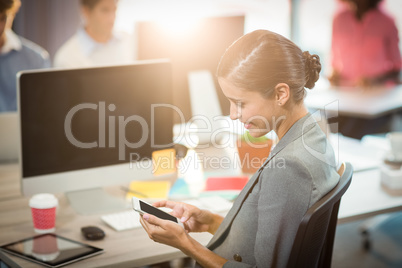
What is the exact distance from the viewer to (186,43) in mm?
2525

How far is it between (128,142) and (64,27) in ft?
9.21

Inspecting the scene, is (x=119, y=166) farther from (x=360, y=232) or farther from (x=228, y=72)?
(x=360, y=232)

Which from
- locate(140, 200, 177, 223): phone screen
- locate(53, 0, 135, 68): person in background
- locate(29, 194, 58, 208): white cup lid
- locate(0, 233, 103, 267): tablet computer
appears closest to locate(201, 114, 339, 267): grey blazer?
locate(140, 200, 177, 223): phone screen

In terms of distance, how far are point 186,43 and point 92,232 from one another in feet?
3.67

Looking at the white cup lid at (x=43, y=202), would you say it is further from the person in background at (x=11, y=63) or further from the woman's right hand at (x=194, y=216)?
the person in background at (x=11, y=63)

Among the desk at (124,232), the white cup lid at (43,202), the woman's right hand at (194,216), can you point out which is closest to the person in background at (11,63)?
the desk at (124,232)

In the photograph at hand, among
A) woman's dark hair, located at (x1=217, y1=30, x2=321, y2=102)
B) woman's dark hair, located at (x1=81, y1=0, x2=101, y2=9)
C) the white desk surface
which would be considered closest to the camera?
woman's dark hair, located at (x1=217, y1=30, x2=321, y2=102)

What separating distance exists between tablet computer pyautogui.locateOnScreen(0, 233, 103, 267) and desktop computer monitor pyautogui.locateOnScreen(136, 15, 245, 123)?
102 centimetres

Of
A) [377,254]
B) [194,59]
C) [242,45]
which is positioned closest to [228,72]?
[242,45]

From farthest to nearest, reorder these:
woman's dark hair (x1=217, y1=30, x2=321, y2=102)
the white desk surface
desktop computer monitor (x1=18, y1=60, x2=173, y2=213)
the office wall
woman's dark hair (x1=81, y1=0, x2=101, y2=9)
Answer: the office wall < the white desk surface < woman's dark hair (x1=81, y1=0, x2=101, y2=9) < desktop computer monitor (x1=18, y1=60, x2=173, y2=213) < woman's dark hair (x1=217, y1=30, x2=321, y2=102)

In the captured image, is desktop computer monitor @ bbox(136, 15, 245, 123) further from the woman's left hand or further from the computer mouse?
the woman's left hand

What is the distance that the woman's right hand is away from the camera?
1.66 m

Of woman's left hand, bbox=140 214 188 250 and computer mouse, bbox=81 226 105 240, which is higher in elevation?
woman's left hand, bbox=140 214 188 250

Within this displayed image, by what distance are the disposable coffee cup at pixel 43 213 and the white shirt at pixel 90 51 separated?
1.68m
